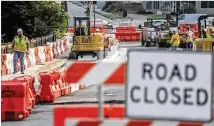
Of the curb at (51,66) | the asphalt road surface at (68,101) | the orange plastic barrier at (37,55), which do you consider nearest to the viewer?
the asphalt road surface at (68,101)

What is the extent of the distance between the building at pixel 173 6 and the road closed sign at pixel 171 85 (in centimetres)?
9195

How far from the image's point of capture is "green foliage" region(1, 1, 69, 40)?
34.8 m

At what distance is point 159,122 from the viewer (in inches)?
211

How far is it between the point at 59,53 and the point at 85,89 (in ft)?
53.5

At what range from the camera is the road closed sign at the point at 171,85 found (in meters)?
5.09

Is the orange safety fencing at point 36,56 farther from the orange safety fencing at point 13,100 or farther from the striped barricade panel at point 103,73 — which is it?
the striped barricade panel at point 103,73

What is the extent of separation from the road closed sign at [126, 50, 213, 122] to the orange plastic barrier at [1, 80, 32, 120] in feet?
21.4

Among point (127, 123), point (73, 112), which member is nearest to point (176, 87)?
point (127, 123)

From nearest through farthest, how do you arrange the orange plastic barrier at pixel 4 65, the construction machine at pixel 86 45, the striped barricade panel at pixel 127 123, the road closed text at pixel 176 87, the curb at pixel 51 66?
the road closed text at pixel 176 87, the striped barricade panel at pixel 127 123, the orange plastic barrier at pixel 4 65, the curb at pixel 51 66, the construction machine at pixel 86 45

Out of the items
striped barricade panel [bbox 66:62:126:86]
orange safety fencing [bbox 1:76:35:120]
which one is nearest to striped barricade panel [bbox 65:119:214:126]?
striped barricade panel [bbox 66:62:126:86]

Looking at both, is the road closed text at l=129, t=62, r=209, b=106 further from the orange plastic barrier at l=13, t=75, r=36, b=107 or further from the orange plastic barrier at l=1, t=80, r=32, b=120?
the orange plastic barrier at l=13, t=75, r=36, b=107

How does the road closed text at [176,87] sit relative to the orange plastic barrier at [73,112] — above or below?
above

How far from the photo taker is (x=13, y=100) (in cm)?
1155

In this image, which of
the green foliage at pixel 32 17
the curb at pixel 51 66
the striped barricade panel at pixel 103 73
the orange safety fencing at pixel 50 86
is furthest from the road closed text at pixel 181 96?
the green foliage at pixel 32 17
